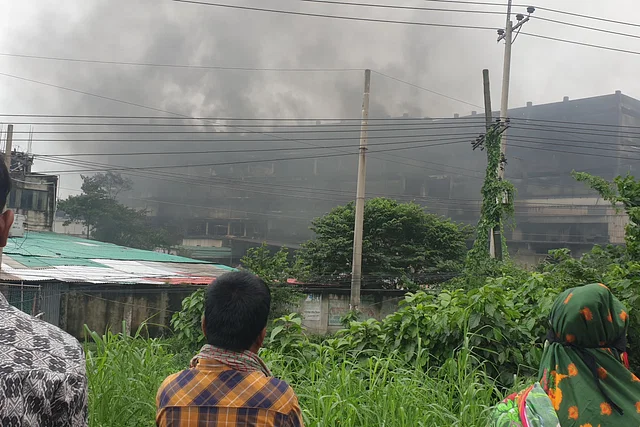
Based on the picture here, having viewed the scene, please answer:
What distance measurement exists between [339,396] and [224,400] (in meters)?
1.20

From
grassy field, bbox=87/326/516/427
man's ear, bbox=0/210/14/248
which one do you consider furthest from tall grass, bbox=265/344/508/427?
man's ear, bbox=0/210/14/248

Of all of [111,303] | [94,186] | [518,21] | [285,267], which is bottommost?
[111,303]

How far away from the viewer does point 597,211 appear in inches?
1635

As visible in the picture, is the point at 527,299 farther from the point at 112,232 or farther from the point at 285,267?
the point at 112,232

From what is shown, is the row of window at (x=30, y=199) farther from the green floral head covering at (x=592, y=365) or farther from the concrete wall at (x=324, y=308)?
the green floral head covering at (x=592, y=365)

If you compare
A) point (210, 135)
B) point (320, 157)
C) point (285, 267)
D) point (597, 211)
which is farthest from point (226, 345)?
point (210, 135)

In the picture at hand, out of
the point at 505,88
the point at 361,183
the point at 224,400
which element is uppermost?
the point at 505,88

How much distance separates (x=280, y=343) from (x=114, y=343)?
120 cm

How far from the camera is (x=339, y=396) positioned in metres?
2.58

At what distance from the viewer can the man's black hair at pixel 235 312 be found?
1560 millimetres

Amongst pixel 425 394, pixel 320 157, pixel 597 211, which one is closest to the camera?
pixel 425 394

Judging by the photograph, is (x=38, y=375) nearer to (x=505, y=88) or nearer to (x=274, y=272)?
(x=274, y=272)

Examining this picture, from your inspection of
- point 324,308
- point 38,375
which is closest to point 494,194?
point 324,308

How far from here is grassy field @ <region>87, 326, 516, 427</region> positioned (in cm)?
251
